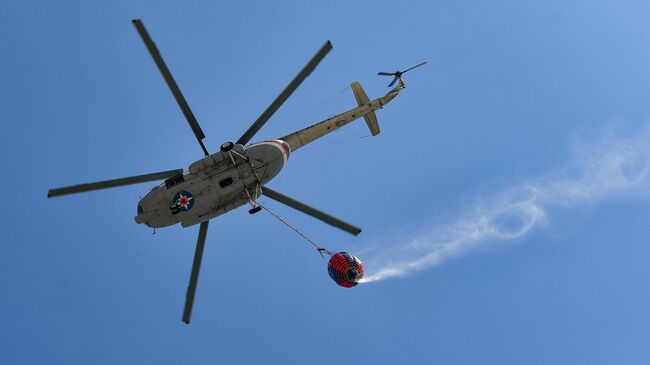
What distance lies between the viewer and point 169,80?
58.3ft

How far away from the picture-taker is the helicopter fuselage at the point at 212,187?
20359 mm

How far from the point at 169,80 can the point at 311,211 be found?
6.73 meters

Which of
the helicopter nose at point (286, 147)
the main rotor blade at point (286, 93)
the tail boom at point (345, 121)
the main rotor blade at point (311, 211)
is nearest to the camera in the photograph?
the main rotor blade at point (286, 93)

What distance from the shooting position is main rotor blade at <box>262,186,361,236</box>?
1955 centimetres

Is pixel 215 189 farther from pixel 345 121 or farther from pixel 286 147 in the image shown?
pixel 345 121

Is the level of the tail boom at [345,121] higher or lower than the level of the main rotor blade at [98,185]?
higher

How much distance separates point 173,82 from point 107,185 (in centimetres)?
427

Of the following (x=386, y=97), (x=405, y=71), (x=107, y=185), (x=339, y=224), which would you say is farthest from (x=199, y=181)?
(x=405, y=71)

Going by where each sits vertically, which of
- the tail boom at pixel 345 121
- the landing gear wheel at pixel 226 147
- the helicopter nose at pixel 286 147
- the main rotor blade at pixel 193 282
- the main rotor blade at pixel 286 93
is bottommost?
the main rotor blade at pixel 193 282

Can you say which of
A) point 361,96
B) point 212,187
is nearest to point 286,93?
point 212,187

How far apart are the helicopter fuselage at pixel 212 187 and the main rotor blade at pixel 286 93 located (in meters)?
0.65

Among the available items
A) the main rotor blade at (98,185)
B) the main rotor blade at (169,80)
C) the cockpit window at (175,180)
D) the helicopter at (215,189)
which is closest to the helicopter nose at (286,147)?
the helicopter at (215,189)

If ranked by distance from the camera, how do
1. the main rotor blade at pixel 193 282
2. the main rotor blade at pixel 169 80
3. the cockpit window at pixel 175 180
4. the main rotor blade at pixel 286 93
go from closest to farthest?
1. the main rotor blade at pixel 169 80
2. the main rotor blade at pixel 286 93
3. the main rotor blade at pixel 193 282
4. the cockpit window at pixel 175 180

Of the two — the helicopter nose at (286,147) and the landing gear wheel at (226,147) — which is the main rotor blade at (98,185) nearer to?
the landing gear wheel at (226,147)
